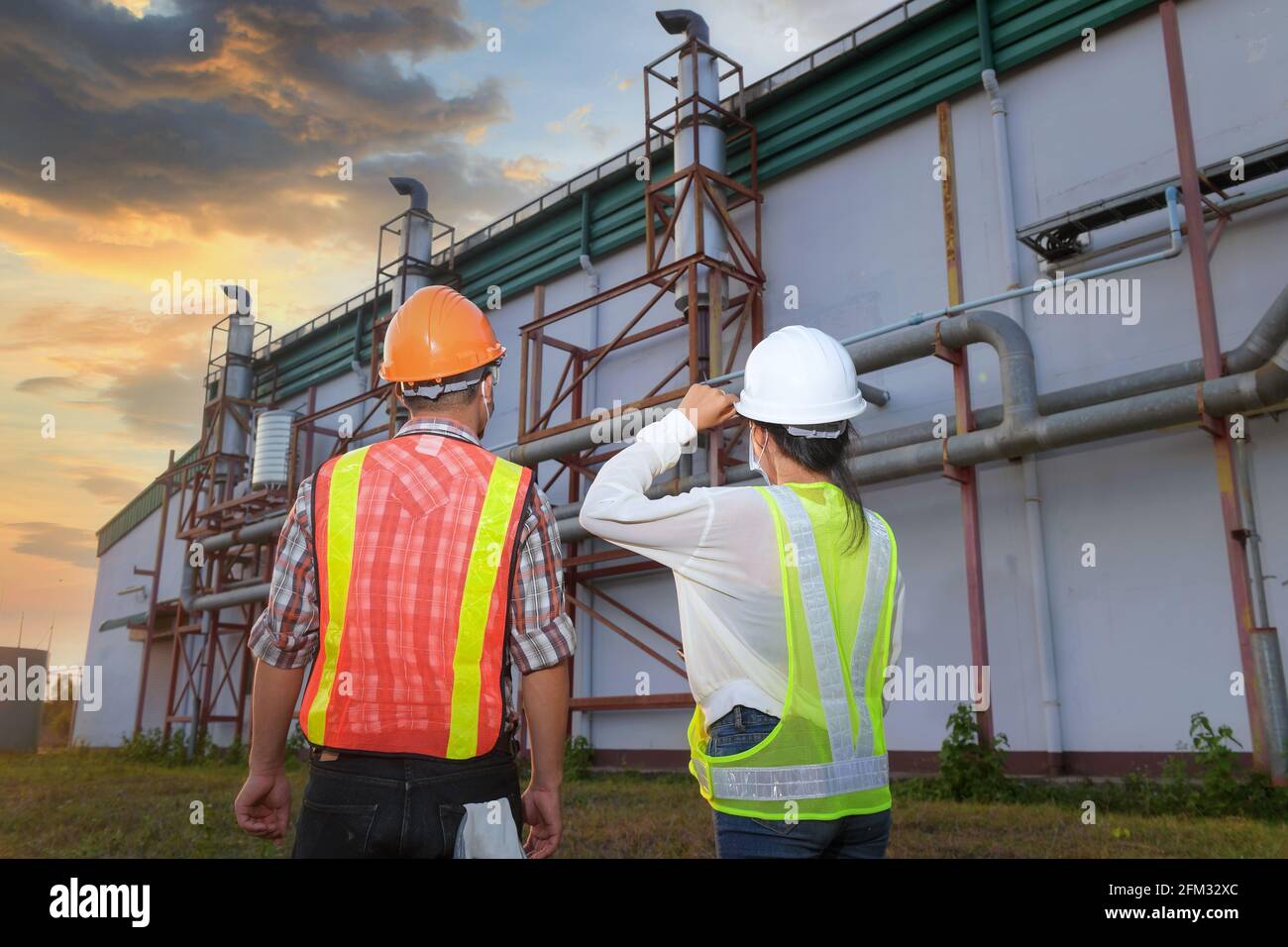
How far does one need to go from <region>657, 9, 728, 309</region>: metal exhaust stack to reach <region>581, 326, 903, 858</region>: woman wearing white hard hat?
1073cm

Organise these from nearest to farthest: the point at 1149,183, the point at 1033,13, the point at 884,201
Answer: the point at 1149,183 → the point at 1033,13 → the point at 884,201

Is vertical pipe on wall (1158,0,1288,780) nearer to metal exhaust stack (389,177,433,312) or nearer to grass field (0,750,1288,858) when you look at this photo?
grass field (0,750,1288,858)

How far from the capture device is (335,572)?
238 cm

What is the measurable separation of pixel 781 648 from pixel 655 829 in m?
5.60

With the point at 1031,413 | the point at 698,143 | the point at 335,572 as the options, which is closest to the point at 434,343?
the point at 335,572

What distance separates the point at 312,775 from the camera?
2.32 metres

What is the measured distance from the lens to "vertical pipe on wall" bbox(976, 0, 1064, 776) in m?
9.59

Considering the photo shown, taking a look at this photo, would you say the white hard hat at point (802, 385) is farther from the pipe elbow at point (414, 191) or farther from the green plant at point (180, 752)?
the green plant at point (180, 752)

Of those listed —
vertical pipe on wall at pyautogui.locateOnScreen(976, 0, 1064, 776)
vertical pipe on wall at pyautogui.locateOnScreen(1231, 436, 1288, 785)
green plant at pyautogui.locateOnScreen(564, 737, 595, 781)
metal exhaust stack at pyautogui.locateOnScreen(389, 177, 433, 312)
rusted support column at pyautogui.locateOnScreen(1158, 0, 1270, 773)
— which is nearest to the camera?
vertical pipe on wall at pyautogui.locateOnScreen(1231, 436, 1288, 785)

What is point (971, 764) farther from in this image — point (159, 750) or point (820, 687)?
point (159, 750)

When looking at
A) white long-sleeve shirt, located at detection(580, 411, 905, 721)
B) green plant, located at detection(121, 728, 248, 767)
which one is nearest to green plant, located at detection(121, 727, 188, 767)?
green plant, located at detection(121, 728, 248, 767)

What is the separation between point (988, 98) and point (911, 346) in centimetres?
372
